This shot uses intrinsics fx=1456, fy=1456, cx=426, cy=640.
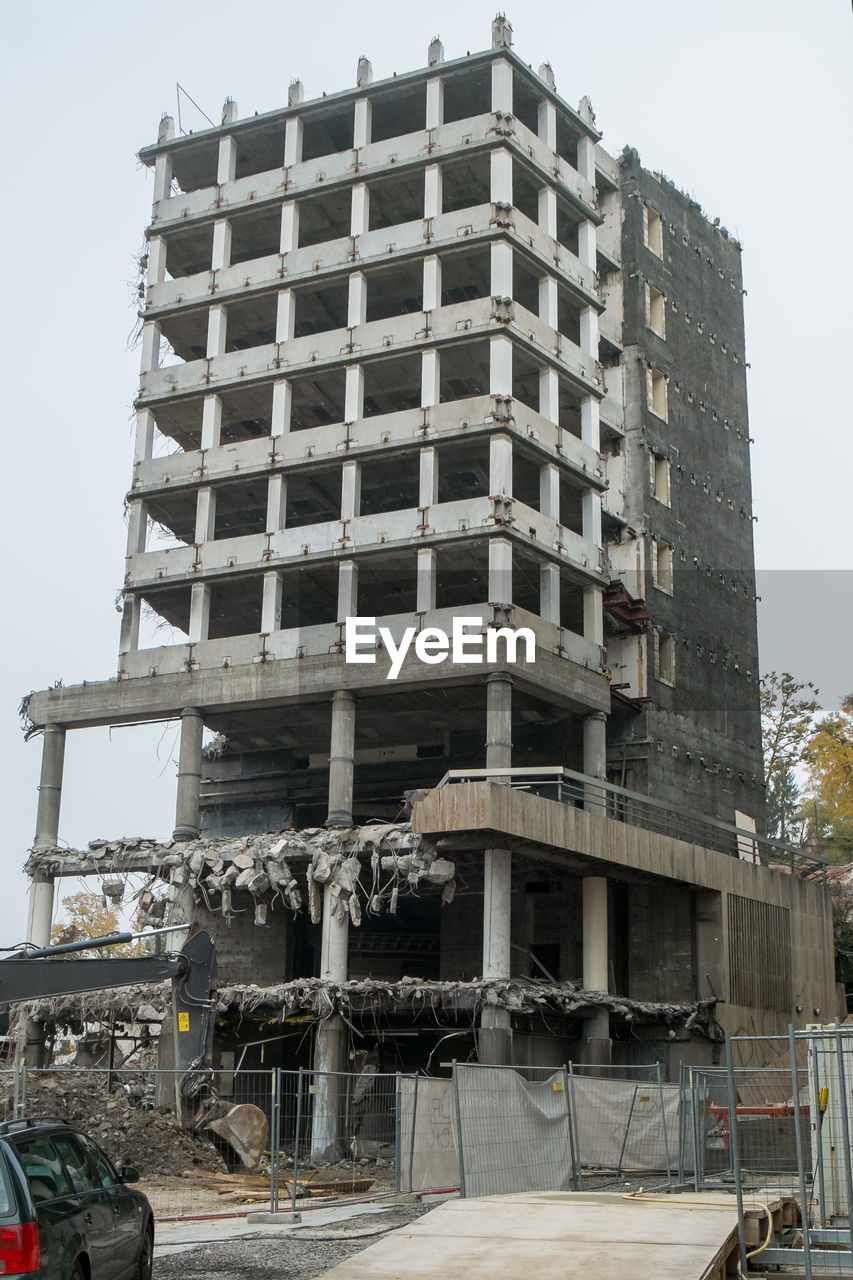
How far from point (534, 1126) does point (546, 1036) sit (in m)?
20.7

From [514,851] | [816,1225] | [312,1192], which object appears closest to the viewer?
[816,1225]

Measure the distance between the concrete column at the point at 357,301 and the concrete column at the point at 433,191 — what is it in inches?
121

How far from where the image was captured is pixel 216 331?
51969mm

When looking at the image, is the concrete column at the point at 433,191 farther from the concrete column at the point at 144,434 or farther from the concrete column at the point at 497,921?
the concrete column at the point at 497,921

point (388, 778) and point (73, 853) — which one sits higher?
point (388, 778)

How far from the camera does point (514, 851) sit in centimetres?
4166

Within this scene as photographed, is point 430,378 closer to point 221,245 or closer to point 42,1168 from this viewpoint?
point 221,245

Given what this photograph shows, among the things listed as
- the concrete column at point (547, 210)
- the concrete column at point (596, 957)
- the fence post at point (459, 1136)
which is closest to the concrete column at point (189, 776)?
the concrete column at point (596, 957)

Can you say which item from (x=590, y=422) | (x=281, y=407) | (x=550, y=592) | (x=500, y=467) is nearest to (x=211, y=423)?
(x=281, y=407)

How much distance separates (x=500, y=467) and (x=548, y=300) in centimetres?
777

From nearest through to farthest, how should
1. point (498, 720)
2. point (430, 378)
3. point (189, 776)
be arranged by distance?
point (498, 720), point (189, 776), point (430, 378)

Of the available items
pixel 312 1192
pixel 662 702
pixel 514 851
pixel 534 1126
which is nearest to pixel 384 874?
pixel 514 851

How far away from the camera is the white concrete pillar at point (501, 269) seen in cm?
4728

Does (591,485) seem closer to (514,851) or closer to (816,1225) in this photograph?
(514,851)
